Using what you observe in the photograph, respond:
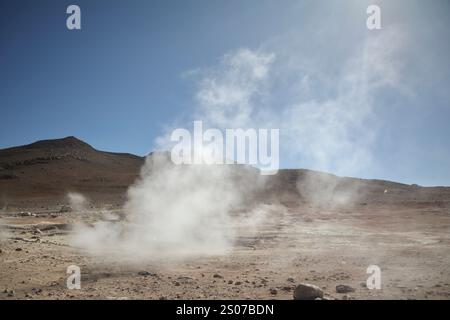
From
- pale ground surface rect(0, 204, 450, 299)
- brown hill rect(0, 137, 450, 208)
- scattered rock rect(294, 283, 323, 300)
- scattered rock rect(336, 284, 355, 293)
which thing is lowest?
pale ground surface rect(0, 204, 450, 299)

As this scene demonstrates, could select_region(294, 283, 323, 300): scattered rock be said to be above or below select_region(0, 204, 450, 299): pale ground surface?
above

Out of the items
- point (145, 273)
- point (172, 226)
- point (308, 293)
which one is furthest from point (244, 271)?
point (172, 226)

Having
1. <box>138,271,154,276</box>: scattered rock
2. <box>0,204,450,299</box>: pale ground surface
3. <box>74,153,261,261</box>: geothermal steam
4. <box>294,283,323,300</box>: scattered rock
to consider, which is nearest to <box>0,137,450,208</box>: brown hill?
<box>74,153,261,261</box>: geothermal steam

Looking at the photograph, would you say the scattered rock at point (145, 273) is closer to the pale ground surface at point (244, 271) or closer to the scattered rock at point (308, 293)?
the pale ground surface at point (244, 271)

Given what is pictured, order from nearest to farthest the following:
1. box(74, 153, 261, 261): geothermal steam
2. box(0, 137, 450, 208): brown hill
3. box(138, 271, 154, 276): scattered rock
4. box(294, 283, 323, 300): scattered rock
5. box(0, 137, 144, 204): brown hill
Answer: box(294, 283, 323, 300): scattered rock → box(138, 271, 154, 276): scattered rock → box(74, 153, 261, 261): geothermal steam → box(0, 137, 450, 208): brown hill → box(0, 137, 144, 204): brown hill

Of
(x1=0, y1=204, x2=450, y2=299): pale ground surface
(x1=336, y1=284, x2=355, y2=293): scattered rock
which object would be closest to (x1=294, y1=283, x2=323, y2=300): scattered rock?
(x1=0, y1=204, x2=450, y2=299): pale ground surface

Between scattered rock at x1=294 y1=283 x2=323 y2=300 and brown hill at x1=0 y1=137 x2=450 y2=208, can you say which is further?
brown hill at x1=0 y1=137 x2=450 y2=208

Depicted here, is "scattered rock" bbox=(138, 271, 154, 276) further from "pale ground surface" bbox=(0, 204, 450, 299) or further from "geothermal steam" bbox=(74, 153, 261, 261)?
"geothermal steam" bbox=(74, 153, 261, 261)

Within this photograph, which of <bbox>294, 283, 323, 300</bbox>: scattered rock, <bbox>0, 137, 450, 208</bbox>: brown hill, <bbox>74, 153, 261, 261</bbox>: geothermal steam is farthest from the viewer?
<bbox>0, 137, 450, 208</bbox>: brown hill

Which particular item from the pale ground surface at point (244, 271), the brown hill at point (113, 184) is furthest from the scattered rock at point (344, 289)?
the brown hill at point (113, 184)

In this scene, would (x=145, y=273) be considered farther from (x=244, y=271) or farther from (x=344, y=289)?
(x=344, y=289)

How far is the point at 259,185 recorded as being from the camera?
182ft
